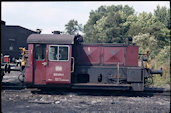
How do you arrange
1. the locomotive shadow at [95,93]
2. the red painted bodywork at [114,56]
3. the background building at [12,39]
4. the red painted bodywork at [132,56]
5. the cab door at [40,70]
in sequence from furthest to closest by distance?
the background building at [12,39]
the red painted bodywork at [114,56]
the red painted bodywork at [132,56]
the locomotive shadow at [95,93]
the cab door at [40,70]

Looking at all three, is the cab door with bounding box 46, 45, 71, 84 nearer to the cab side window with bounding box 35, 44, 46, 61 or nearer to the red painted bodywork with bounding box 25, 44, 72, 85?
the red painted bodywork with bounding box 25, 44, 72, 85

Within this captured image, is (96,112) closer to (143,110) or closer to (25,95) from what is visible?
(143,110)

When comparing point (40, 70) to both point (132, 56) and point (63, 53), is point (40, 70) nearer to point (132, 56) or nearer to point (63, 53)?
point (63, 53)

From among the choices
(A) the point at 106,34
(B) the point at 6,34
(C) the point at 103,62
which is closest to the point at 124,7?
(A) the point at 106,34

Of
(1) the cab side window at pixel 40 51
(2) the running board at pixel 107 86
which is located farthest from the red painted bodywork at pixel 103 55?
(1) the cab side window at pixel 40 51

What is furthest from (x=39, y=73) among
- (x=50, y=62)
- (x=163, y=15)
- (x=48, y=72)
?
(x=163, y=15)

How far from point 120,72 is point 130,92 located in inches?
53.3

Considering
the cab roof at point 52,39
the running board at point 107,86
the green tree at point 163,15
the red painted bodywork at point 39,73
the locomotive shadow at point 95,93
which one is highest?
the green tree at point 163,15

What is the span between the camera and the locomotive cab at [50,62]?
30.3 ft

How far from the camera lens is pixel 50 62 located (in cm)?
928

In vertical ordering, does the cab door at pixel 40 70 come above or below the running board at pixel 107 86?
above

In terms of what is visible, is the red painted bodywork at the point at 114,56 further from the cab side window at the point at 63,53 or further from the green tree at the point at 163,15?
the green tree at the point at 163,15

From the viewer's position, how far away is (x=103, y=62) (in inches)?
407

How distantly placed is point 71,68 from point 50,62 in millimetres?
1136
